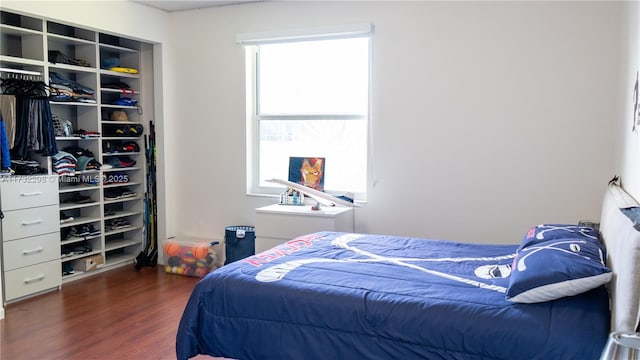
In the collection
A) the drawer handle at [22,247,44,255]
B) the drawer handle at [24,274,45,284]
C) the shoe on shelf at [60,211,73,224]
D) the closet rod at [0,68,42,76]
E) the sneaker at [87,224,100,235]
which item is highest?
the closet rod at [0,68,42,76]

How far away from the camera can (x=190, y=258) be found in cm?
471

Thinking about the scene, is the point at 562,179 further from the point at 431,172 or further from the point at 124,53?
the point at 124,53

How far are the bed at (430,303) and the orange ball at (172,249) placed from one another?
214cm

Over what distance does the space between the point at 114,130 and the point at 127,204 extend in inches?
30.6

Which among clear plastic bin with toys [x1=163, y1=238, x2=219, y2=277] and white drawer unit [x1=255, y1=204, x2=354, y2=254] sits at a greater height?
white drawer unit [x1=255, y1=204, x2=354, y2=254]

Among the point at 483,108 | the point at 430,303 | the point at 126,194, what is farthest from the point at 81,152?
the point at 430,303

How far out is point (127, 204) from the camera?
17.6ft

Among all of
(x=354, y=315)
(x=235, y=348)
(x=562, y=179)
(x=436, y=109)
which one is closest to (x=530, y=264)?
(x=354, y=315)

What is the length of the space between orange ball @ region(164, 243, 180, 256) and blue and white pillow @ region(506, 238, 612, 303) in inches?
130

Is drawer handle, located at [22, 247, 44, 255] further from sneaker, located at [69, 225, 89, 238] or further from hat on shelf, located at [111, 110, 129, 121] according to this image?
hat on shelf, located at [111, 110, 129, 121]

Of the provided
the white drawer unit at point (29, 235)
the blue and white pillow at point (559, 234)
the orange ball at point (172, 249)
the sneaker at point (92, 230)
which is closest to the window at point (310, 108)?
the orange ball at point (172, 249)

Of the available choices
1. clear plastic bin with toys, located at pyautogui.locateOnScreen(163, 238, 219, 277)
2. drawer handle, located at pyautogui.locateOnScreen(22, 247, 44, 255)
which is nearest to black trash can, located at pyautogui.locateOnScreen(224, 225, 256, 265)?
clear plastic bin with toys, located at pyautogui.locateOnScreen(163, 238, 219, 277)

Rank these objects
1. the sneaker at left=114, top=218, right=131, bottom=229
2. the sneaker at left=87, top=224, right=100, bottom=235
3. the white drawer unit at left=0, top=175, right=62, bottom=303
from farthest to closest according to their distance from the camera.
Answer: the sneaker at left=114, top=218, right=131, bottom=229
the sneaker at left=87, top=224, right=100, bottom=235
the white drawer unit at left=0, top=175, right=62, bottom=303

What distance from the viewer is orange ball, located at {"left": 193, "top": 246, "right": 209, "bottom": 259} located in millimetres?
4695
